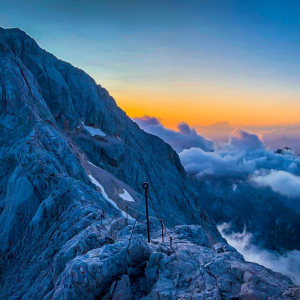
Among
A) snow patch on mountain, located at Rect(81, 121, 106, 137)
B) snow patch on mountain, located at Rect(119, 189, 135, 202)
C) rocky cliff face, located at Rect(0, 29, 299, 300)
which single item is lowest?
snow patch on mountain, located at Rect(119, 189, 135, 202)

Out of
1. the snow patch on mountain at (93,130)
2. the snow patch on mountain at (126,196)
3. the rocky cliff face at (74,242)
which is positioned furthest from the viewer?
the snow patch on mountain at (93,130)

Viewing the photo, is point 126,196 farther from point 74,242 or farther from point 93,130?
point 74,242

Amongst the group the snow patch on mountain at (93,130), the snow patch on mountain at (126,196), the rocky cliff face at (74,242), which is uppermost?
the rocky cliff face at (74,242)

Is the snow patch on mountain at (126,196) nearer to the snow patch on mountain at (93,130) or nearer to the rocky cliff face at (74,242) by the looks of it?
the rocky cliff face at (74,242)

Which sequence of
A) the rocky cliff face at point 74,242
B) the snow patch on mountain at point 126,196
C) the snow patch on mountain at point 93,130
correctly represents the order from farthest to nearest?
1. the snow patch on mountain at point 93,130
2. the snow patch on mountain at point 126,196
3. the rocky cliff face at point 74,242

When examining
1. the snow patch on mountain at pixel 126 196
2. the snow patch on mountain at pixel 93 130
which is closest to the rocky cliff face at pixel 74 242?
the snow patch on mountain at pixel 126 196

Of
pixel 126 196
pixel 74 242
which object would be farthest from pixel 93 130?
pixel 74 242

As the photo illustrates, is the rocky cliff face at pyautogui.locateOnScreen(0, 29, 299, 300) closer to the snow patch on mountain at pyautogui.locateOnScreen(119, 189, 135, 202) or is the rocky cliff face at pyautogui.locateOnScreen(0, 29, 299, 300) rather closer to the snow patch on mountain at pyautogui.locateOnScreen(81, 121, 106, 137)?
the snow patch on mountain at pyautogui.locateOnScreen(119, 189, 135, 202)

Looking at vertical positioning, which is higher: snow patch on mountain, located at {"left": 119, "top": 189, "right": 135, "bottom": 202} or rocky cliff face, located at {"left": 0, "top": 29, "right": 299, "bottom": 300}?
rocky cliff face, located at {"left": 0, "top": 29, "right": 299, "bottom": 300}

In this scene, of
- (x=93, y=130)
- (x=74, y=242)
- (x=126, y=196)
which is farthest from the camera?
(x=93, y=130)

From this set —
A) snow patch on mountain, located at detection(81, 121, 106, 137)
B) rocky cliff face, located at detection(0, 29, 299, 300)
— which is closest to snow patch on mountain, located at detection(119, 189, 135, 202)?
rocky cliff face, located at detection(0, 29, 299, 300)

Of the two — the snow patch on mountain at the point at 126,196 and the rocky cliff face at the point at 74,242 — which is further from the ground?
the rocky cliff face at the point at 74,242

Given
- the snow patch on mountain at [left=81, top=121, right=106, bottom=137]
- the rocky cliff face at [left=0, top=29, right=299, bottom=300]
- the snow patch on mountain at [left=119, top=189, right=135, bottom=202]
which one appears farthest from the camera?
the snow patch on mountain at [left=81, top=121, right=106, bottom=137]

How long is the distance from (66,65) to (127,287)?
97.6 metres
